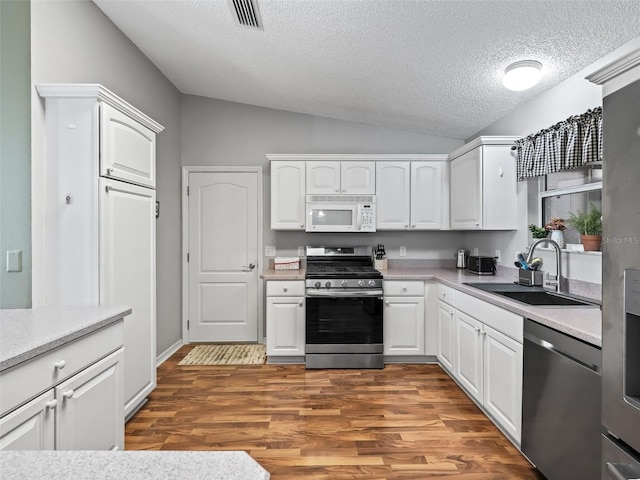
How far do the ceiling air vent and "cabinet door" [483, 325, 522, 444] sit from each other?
2613mm

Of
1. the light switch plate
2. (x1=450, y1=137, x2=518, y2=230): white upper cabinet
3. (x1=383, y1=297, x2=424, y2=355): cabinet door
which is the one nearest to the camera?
the light switch plate

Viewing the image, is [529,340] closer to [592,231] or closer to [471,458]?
[471,458]

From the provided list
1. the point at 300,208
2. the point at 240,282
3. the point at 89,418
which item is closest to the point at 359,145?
the point at 300,208

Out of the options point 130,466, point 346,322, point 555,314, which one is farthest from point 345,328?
point 130,466

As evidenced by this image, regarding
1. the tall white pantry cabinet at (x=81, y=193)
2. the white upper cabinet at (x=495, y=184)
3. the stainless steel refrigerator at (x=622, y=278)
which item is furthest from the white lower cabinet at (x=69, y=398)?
the white upper cabinet at (x=495, y=184)

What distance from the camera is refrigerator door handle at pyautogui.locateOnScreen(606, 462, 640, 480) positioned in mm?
1193

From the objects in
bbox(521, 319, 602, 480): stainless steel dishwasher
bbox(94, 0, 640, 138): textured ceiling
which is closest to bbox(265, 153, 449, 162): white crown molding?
bbox(94, 0, 640, 138): textured ceiling

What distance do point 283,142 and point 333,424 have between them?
123 inches

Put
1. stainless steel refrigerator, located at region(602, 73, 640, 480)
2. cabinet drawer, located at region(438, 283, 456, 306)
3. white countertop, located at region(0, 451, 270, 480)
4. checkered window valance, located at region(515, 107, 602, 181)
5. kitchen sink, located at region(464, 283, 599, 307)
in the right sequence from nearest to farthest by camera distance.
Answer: white countertop, located at region(0, 451, 270, 480) → stainless steel refrigerator, located at region(602, 73, 640, 480) → checkered window valance, located at region(515, 107, 602, 181) → kitchen sink, located at region(464, 283, 599, 307) → cabinet drawer, located at region(438, 283, 456, 306)

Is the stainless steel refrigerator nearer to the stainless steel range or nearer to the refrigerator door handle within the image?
the refrigerator door handle

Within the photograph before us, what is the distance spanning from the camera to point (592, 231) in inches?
93.9

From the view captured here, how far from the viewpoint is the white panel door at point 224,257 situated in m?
4.47

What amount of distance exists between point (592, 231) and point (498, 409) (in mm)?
1275

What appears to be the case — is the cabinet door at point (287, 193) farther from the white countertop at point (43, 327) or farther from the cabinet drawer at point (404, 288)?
the white countertop at point (43, 327)
